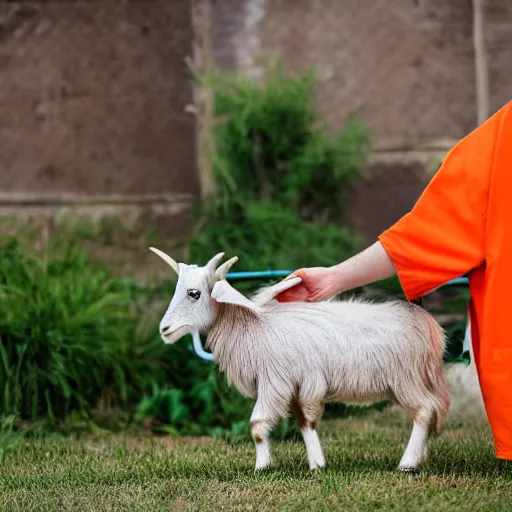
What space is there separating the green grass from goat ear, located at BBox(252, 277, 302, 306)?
0.54 meters

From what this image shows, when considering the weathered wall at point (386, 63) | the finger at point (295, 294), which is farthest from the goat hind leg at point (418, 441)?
the weathered wall at point (386, 63)

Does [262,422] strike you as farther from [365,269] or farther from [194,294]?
[365,269]

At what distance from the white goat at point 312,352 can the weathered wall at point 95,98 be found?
309cm

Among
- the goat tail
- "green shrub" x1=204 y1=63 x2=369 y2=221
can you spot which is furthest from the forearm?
"green shrub" x1=204 y1=63 x2=369 y2=221

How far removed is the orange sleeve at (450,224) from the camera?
3078mm

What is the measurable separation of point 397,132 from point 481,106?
1.73ft

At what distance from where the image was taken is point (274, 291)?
3.28 meters

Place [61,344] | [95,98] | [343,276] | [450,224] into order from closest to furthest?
[450,224]
[343,276]
[61,344]
[95,98]

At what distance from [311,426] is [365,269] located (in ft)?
1.71

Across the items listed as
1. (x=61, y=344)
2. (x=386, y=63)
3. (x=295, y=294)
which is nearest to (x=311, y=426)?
(x=295, y=294)

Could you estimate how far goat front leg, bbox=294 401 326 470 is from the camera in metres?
3.14

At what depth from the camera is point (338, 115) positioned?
19.8ft

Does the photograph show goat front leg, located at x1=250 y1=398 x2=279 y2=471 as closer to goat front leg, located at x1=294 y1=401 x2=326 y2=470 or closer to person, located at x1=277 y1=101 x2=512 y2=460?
goat front leg, located at x1=294 y1=401 x2=326 y2=470

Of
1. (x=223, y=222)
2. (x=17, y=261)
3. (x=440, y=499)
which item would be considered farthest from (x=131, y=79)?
(x=440, y=499)
